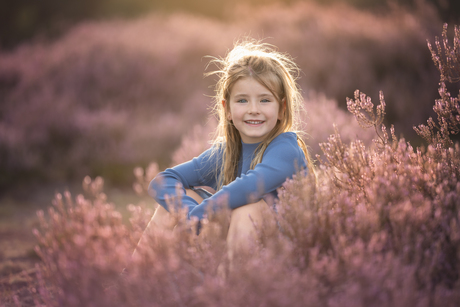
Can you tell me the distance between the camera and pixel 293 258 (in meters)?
1.54

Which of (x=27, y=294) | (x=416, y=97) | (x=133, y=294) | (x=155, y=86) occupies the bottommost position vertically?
(x=27, y=294)

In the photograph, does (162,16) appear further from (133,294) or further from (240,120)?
(133,294)

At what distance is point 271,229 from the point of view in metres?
1.50

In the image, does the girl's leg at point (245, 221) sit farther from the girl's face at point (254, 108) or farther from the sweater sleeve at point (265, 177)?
the girl's face at point (254, 108)

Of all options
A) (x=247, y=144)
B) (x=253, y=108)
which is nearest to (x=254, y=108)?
(x=253, y=108)

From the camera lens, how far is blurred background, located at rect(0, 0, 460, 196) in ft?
19.0

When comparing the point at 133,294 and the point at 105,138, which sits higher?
the point at 105,138

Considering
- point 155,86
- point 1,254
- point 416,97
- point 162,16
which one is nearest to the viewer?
point 1,254

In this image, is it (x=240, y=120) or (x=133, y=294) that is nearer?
(x=133, y=294)

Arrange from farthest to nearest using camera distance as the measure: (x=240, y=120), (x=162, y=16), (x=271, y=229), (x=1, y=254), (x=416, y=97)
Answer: (x=162, y=16)
(x=416, y=97)
(x=1, y=254)
(x=240, y=120)
(x=271, y=229)

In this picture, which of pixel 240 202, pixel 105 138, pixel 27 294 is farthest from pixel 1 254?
pixel 240 202

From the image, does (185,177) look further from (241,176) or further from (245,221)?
(245,221)

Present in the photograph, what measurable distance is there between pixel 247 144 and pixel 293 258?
45.4 inches

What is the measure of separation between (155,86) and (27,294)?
15.6 feet
